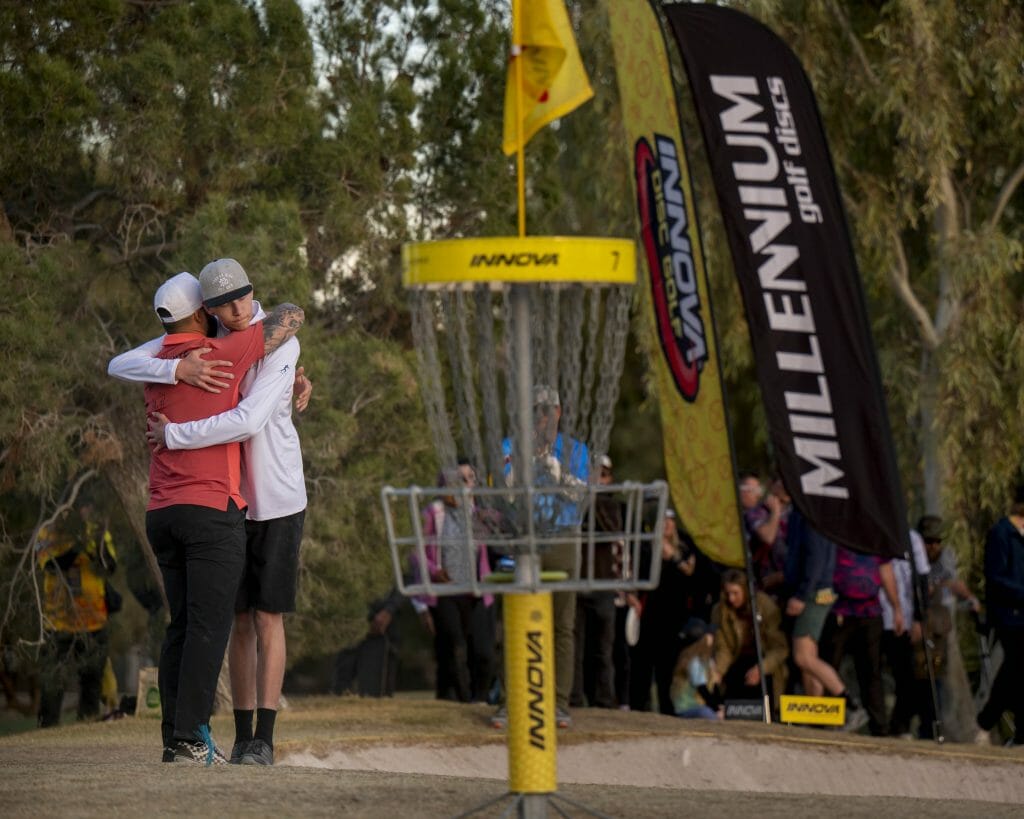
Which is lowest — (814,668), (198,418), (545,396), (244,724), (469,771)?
(469,771)

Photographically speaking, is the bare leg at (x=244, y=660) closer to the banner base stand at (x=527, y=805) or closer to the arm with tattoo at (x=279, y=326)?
the arm with tattoo at (x=279, y=326)

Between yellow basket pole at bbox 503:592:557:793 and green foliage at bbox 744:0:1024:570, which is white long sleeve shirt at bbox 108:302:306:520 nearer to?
yellow basket pole at bbox 503:592:557:793

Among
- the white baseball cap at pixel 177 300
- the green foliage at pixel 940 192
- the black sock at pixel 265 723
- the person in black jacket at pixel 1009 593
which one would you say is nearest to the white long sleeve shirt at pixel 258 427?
the white baseball cap at pixel 177 300

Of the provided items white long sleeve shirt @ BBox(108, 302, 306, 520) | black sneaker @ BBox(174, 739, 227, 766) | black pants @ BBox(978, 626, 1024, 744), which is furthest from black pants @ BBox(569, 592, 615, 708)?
black sneaker @ BBox(174, 739, 227, 766)

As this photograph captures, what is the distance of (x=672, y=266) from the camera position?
12.9 m

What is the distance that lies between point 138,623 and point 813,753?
7.19 m

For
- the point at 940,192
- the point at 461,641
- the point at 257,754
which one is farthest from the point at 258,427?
the point at 940,192

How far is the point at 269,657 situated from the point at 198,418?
1.08 metres

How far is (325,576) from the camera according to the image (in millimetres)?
13195

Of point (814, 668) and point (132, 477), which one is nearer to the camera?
point (132, 477)

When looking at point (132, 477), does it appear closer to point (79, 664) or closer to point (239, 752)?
point (79, 664)

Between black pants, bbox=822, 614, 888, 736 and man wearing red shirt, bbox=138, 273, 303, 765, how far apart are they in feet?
22.8

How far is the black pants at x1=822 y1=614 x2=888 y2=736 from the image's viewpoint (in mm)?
13219

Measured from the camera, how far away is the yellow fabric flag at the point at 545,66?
5.84 metres
